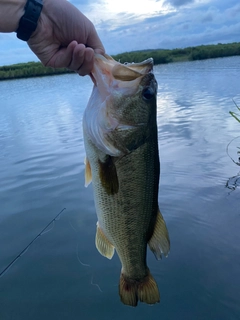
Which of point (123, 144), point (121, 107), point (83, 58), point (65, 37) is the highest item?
point (65, 37)

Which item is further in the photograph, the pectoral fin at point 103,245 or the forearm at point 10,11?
the pectoral fin at point 103,245

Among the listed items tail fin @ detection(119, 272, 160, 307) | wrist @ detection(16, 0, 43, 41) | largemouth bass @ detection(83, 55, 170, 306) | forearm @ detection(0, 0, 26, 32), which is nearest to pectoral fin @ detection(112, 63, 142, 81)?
largemouth bass @ detection(83, 55, 170, 306)

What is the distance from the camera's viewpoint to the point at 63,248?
4680 millimetres

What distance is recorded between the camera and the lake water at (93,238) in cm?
366

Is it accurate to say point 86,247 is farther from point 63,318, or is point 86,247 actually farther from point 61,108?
point 61,108

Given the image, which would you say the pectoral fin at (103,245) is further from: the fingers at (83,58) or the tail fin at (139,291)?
the fingers at (83,58)

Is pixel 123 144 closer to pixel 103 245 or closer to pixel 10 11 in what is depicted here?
pixel 103 245

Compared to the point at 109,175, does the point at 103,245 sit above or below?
below

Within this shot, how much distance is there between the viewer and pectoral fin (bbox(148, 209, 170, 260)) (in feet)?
8.34

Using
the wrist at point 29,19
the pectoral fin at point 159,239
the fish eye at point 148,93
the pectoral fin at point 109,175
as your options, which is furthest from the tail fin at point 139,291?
the wrist at point 29,19

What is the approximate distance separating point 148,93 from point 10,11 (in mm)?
1133

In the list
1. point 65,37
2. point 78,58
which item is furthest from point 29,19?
point 78,58

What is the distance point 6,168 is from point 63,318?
221 inches

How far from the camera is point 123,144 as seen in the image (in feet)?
7.79
